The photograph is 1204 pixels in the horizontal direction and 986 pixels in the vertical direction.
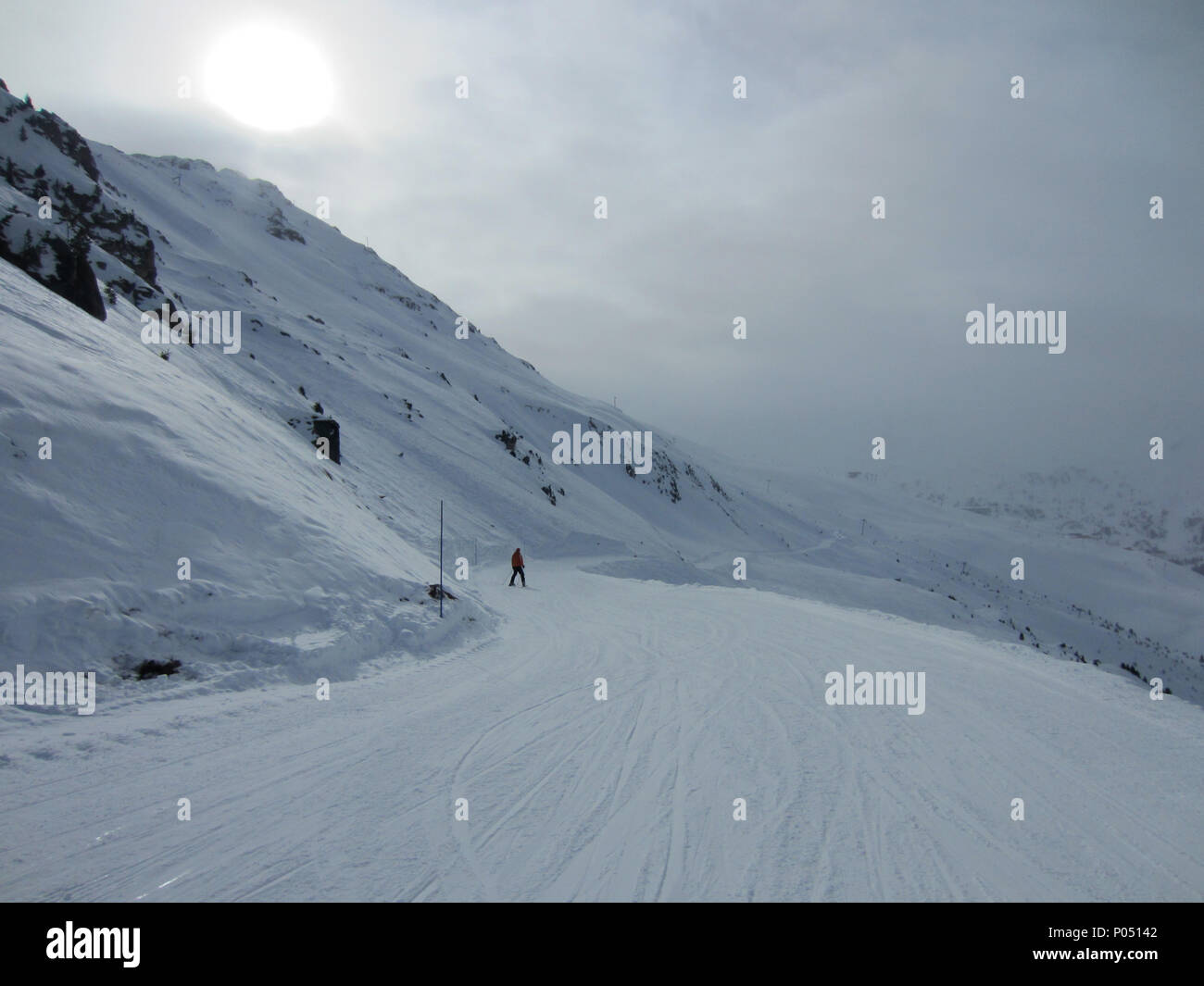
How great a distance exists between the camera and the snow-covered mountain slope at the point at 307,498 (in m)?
9.47

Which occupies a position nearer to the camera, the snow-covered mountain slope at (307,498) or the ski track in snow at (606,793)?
the ski track in snow at (606,793)

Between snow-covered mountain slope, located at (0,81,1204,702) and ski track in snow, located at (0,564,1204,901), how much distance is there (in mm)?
1827

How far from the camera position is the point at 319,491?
18.5m

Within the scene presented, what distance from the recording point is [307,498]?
635 inches

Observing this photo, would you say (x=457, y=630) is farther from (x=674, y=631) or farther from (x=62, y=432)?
(x=62, y=432)

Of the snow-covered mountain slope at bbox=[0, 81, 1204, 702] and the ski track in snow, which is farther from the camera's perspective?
the snow-covered mountain slope at bbox=[0, 81, 1204, 702]

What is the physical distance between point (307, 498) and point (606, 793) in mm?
12888

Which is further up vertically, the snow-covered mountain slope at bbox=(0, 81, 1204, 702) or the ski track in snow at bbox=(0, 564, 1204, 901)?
the snow-covered mountain slope at bbox=(0, 81, 1204, 702)

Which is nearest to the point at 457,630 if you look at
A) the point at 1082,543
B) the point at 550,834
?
the point at 550,834

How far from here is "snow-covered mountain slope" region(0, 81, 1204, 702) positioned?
31.1 ft

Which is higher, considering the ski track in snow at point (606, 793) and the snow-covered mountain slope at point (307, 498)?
the snow-covered mountain slope at point (307, 498)

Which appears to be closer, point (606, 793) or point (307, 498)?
point (606, 793)

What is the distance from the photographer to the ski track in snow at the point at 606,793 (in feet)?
15.0

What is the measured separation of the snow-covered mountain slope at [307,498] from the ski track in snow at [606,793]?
1827mm
